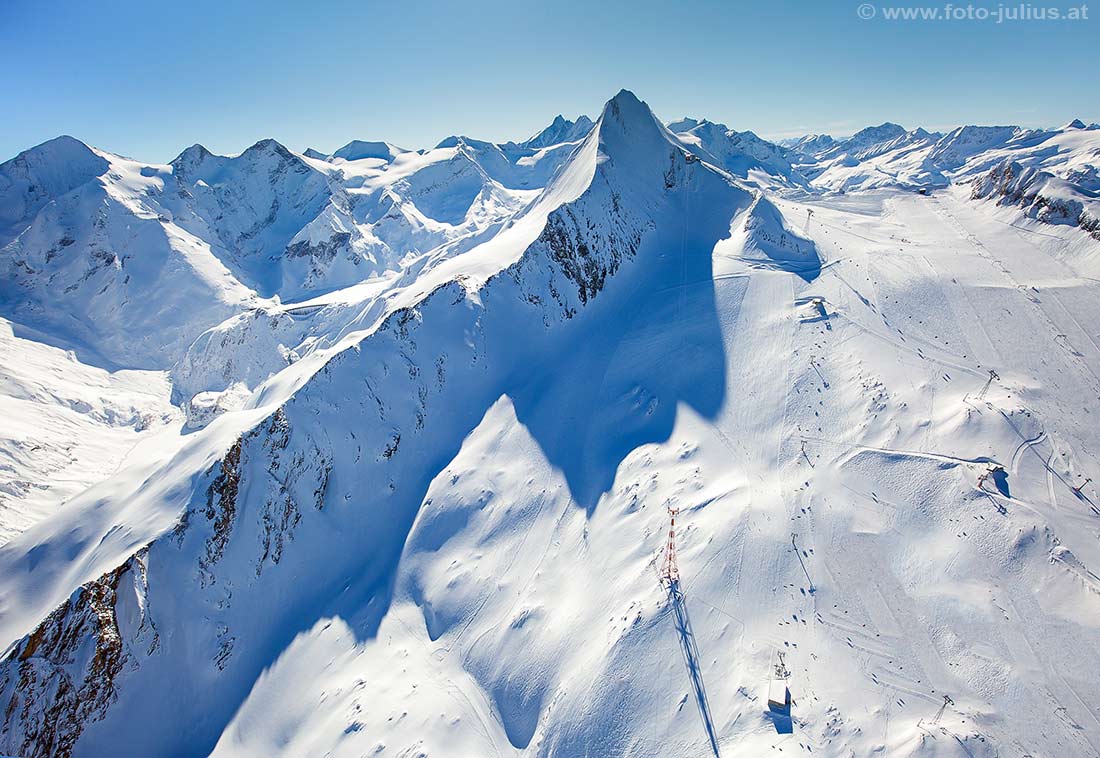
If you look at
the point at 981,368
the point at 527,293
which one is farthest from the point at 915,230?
the point at 527,293

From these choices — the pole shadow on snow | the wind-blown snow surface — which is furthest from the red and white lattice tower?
the wind-blown snow surface

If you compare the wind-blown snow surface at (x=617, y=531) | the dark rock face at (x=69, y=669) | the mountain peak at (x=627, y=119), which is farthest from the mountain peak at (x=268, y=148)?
the dark rock face at (x=69, y=669)

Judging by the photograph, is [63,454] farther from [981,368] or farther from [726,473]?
[981,368]

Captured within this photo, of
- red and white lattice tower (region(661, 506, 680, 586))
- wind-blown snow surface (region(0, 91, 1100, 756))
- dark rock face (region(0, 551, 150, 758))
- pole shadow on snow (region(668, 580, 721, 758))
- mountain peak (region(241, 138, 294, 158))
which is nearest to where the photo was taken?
pole shadow on snow (region(668, 580, 721, 758))

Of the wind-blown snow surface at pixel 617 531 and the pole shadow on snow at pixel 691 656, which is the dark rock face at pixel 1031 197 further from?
the pole shadow on snow at pixel 691 656

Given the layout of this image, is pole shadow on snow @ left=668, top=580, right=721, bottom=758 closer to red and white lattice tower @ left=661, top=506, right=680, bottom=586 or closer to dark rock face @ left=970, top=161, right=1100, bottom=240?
red and white lattice tower @ left=661, top=506, right=680, bottom=586

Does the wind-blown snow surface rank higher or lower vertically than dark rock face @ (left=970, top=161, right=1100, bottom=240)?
lower
